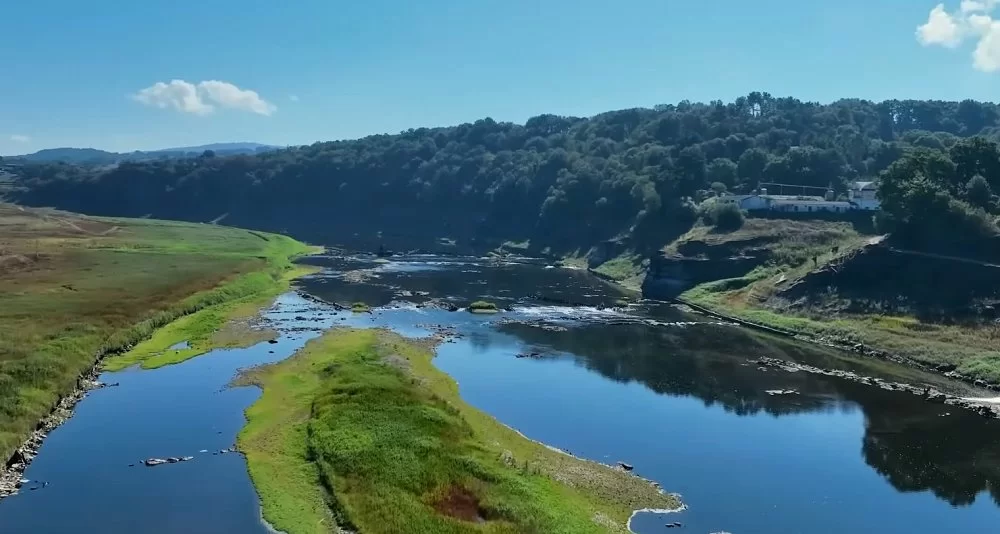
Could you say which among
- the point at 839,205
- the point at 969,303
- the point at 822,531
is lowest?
the point at 822,531

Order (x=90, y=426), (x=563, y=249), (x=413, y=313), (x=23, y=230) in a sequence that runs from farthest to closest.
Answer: (x=563, y=249), (x=23, y=230), (x=413, y=313), (x=90, y=426)

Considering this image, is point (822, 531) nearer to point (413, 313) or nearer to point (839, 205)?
point (413, 313)

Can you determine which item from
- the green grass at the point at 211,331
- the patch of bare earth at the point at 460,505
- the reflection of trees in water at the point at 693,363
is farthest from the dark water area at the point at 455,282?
the patch of bare earth at the point at 460,505

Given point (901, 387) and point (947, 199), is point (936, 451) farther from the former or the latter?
point (947, 199)

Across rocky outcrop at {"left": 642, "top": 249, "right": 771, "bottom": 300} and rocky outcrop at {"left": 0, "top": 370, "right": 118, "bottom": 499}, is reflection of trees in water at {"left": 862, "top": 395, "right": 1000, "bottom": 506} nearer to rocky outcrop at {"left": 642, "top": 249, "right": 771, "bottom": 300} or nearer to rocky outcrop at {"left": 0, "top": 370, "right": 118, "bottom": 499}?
rocky outcrop at {"left": 0, "top": 370, "right": 118, "bottom": 499}

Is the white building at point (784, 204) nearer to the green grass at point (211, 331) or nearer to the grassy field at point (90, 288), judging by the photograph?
the green grass at point (211, 331)

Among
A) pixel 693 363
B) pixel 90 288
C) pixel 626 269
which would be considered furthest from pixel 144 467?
pixel 626 269

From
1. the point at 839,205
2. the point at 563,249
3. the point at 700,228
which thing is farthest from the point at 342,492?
the point at 563,249
